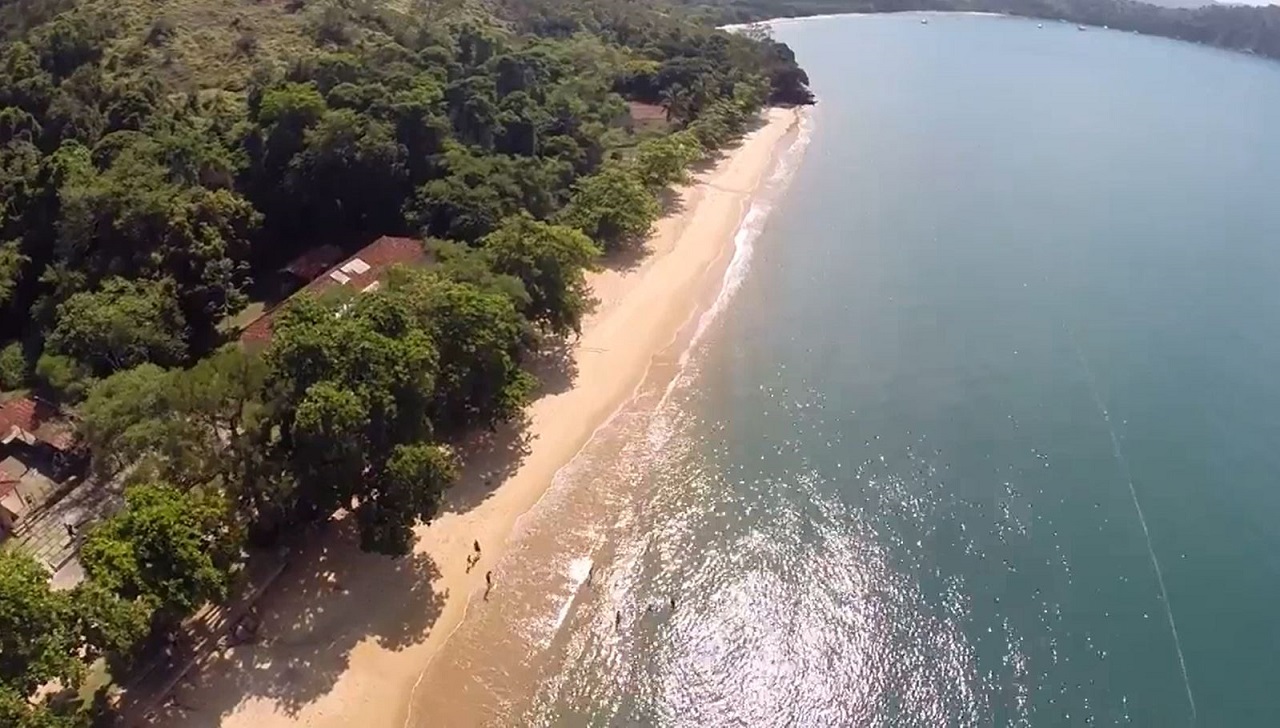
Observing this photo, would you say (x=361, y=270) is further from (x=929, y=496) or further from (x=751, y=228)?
(x=929, y=496)

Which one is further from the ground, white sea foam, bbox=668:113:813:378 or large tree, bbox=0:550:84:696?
large tree, bbox=0:550:84:696

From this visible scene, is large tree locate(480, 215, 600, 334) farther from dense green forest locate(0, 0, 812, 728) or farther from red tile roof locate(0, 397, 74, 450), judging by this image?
red tile roof locate(0, 397, 74, 450)

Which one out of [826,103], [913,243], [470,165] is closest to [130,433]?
[470,165]

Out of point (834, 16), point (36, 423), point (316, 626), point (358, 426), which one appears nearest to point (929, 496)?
point (358, 426)

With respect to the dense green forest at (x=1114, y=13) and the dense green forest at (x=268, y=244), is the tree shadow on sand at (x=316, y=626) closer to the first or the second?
the dense green forest at (x=268, y=244)

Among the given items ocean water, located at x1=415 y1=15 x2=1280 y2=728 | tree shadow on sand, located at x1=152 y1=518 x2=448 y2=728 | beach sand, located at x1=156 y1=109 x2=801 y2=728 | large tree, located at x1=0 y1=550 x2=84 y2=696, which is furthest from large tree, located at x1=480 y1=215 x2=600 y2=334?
large tree, located at x1=0 y1=550 x2=84 y2=696

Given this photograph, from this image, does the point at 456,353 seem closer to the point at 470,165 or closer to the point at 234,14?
the point at 470,165
